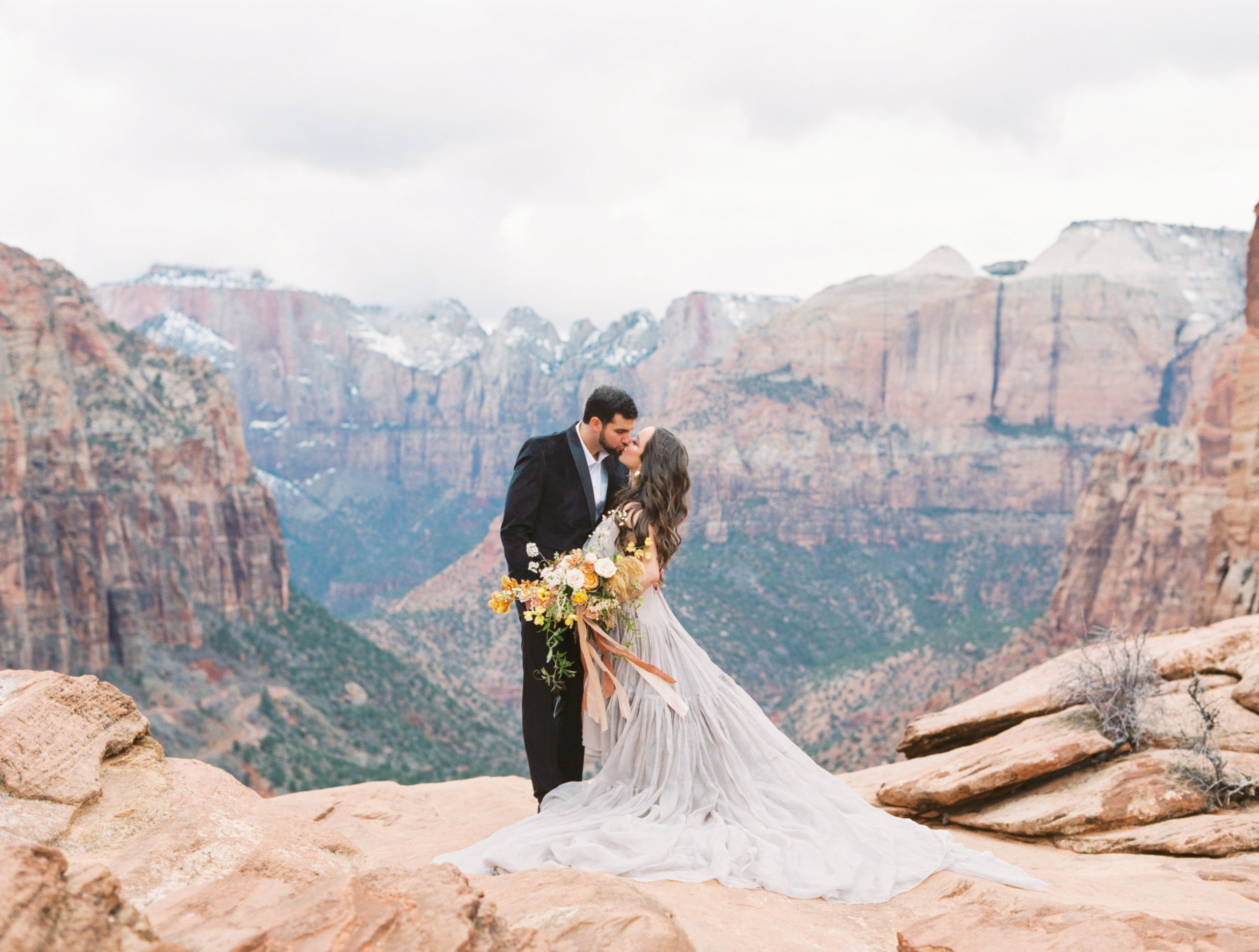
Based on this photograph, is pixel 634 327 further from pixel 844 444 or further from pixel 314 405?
pixel 844 444

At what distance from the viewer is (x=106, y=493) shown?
116 ft

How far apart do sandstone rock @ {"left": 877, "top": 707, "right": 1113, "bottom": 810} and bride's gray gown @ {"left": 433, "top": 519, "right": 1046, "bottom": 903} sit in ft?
4.32

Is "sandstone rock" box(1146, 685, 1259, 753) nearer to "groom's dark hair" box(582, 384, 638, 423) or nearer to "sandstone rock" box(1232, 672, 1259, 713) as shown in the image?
"sandstone rock" box(1232, 672, 1259, 713)

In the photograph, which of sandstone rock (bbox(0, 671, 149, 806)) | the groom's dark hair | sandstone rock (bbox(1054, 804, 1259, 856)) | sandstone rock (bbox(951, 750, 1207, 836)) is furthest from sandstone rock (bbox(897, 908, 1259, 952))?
sandstone rock (bbox(0, 671, 149, 806))

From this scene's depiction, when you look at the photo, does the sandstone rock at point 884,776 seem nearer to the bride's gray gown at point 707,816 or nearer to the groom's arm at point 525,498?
the bride's gray gown at point 707,816

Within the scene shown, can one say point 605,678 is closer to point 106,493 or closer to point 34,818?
point 34,818

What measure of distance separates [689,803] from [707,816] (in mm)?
156

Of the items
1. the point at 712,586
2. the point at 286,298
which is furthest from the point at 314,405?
the point at 712,586

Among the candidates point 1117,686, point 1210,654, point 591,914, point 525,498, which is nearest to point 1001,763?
point 1117,686

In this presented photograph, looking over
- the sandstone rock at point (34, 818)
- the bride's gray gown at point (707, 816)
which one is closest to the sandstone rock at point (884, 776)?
the bride's gray gown at point (707, 816)

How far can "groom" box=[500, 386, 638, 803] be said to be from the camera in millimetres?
6562

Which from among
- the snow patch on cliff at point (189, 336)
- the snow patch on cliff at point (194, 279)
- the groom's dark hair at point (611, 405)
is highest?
the snow patch on cliff at point (194, 279)

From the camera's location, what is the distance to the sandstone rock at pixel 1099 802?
679 centimetres

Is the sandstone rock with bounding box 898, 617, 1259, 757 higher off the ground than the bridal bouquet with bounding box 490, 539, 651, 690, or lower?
lower
